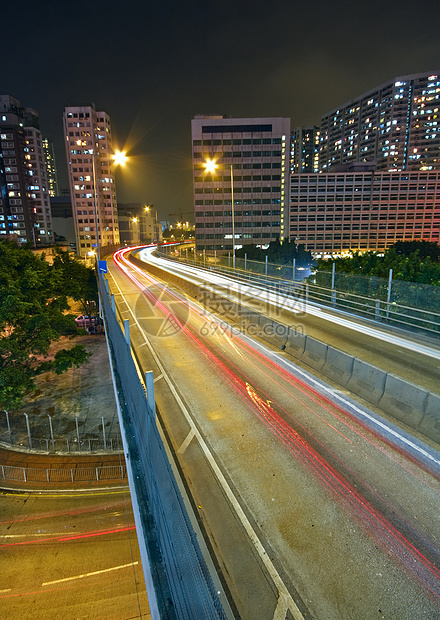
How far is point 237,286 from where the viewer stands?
91.0ft

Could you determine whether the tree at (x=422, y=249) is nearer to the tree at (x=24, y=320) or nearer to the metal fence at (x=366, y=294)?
the metal fence at (x=366, y=294)

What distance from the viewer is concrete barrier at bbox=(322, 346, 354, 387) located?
33.5 feet

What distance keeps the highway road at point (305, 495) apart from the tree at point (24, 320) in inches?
617

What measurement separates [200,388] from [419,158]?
188m

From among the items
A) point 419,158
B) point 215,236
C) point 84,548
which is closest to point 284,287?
point 84,548

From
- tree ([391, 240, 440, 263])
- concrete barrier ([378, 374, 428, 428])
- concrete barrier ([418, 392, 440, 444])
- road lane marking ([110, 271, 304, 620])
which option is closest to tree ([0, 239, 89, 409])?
road lane marking ([110, 271, 304, 620])

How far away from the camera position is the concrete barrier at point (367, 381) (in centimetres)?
905

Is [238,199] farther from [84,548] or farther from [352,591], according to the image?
[352,591]

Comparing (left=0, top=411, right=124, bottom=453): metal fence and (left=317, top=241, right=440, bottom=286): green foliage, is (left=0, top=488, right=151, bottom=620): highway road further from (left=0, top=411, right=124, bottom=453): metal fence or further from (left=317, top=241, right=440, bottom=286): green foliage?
(left=317, top=241, right=440, bottom=286): green foliage

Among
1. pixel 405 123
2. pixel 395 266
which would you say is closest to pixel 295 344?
pixel 395 266

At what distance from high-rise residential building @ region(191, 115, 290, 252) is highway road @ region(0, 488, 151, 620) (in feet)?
274

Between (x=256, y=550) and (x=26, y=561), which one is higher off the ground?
(x=256, y=550)

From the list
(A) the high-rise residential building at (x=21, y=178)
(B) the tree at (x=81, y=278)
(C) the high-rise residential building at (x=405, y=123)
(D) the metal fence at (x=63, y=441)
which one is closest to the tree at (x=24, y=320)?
(D) the metal fence at (x=63, y=441)

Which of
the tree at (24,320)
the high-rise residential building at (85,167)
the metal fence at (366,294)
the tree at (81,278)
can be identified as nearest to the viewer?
the metal fence at (366,294)
